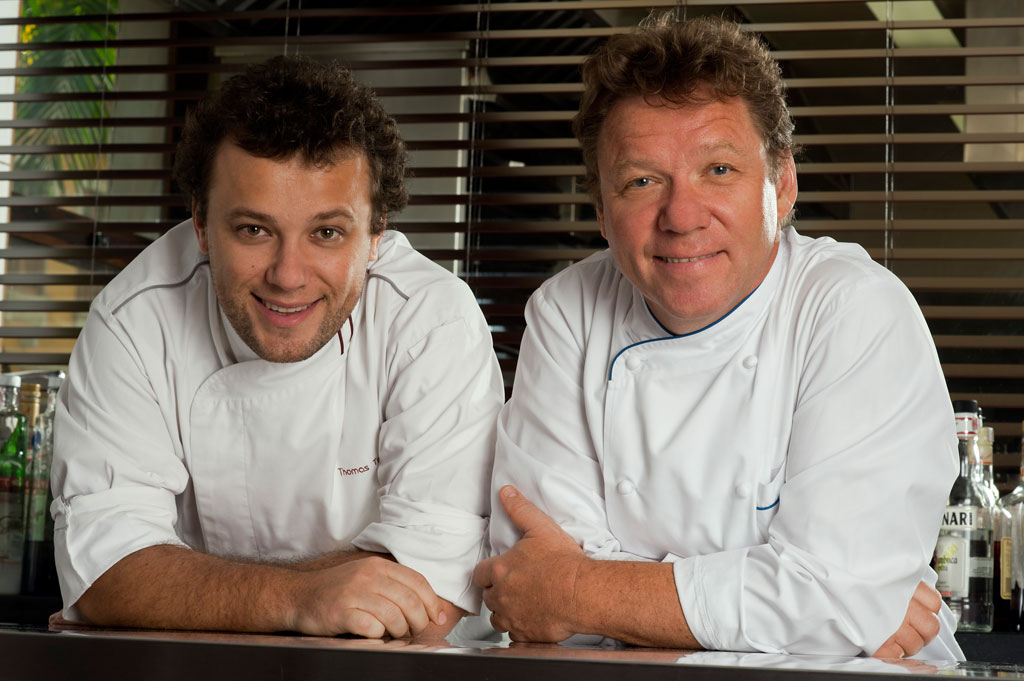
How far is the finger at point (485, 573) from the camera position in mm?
1180

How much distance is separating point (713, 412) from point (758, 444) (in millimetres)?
70

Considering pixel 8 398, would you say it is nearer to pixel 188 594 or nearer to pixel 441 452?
pixel 188 594

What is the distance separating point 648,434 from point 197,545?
2.37 ft

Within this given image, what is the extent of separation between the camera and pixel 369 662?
0.73 metres

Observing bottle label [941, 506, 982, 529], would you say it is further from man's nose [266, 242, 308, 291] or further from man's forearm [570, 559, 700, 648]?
man's nose [266, 242, 308, 291]

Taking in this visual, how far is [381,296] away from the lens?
1.47 meters

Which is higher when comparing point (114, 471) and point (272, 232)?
point (272, 232)

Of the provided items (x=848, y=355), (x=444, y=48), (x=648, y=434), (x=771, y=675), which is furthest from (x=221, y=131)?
(x=444, y=48)

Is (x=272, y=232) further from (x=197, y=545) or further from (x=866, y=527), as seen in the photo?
(x=866, y=527)

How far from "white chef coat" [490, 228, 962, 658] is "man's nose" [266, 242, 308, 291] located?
31 cm

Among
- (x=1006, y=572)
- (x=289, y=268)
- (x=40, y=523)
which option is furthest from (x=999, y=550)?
(x=40, y=523)

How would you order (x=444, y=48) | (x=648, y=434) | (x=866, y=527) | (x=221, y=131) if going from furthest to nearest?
(x=444, y=48) → (x=221, y=131) → (x=648, y=434) → (x=866, y=527)

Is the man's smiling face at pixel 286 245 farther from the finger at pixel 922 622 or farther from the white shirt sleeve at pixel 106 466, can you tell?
the finger at pixel 922 622

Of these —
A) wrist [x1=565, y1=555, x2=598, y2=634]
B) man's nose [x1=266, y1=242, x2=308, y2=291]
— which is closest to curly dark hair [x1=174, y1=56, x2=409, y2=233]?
man's nose [x1=266, y1=242, x2=308, y2=291]
